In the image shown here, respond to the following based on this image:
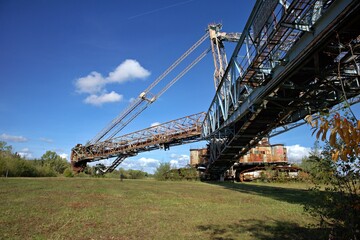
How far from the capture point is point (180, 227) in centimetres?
714

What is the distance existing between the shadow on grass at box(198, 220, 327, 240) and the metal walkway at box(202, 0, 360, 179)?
3384mm

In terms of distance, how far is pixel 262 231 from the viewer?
686 cm

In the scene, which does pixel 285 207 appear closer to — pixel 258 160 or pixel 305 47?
pixel 305 47

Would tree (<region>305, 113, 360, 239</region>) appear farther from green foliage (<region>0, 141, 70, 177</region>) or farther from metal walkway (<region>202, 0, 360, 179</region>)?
green foliage (<region>0, 141, 70, 177</region>)

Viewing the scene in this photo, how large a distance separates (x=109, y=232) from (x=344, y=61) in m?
10.3

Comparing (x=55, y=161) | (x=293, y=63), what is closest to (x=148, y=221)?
(x=293, y=63)

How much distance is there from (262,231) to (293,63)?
22.3ft

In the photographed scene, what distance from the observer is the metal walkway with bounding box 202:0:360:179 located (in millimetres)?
8422

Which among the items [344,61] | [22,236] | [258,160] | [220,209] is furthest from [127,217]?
[258,160]

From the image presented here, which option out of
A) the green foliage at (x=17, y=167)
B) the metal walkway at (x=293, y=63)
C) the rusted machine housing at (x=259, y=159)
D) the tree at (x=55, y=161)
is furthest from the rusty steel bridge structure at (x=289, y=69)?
the tree at (x=55, y=161)

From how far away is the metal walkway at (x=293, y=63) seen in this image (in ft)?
27.6

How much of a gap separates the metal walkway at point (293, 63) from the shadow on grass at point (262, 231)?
3.38 metres

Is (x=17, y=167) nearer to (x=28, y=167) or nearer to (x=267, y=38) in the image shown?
(x=28, y=167)

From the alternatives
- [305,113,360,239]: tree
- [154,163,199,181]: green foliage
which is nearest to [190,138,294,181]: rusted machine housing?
[154,163,199,181]: green foliage
